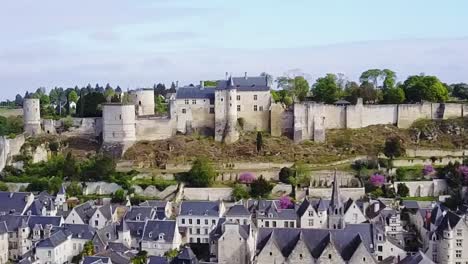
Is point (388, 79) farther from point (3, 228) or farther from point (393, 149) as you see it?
point (3, 228)

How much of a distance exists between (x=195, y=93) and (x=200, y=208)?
645 inches

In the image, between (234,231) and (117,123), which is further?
(117,123)

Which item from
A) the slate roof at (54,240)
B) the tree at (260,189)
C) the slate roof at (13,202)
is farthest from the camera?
the tree at (260,189)

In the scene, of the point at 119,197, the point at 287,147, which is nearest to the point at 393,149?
the point at 287,147

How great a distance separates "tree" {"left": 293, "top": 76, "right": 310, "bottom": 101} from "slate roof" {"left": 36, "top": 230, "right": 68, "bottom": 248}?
3395cm

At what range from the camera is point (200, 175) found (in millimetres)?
45031

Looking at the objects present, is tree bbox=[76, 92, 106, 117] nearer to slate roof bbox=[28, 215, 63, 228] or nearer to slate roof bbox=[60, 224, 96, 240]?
slate roof bbox=[28, 215, 63, 228]

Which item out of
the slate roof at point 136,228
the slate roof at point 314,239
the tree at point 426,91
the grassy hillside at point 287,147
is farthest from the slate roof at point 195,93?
the slate roof at point 314,239

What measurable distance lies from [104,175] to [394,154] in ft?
70.9

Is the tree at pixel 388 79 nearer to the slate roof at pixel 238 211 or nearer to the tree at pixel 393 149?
the tree at pixel 393 149

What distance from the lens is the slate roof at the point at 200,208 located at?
128 ft

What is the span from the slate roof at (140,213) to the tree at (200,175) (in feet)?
21.9

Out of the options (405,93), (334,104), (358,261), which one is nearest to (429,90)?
(405,93)

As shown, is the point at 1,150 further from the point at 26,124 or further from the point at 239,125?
the point at 239,125
